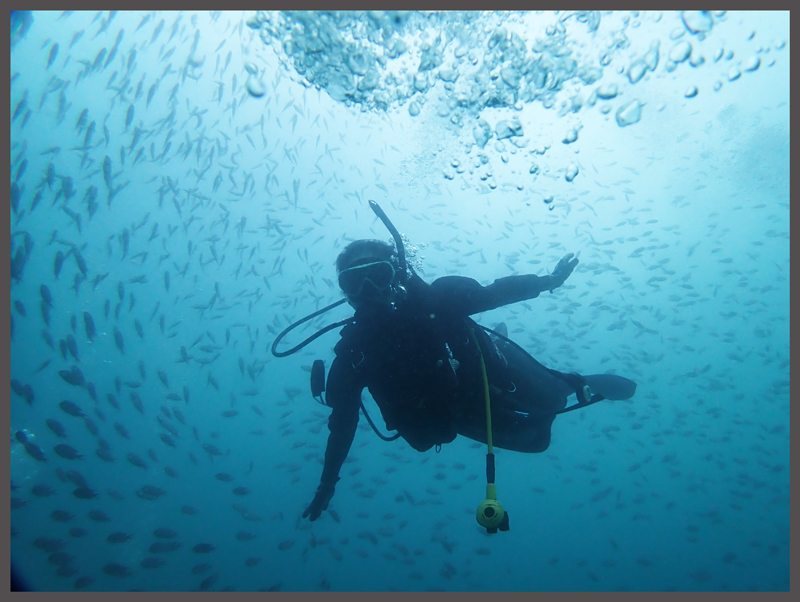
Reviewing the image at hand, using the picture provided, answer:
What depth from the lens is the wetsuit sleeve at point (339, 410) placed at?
3.42 meters

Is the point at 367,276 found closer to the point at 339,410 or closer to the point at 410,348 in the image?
the point at 410,348

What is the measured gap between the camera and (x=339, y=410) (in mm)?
3445

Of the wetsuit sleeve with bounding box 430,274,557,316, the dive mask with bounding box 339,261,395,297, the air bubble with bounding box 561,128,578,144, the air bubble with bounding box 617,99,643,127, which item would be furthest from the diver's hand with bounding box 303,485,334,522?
the air bubble with bounding box 617,99,643,127

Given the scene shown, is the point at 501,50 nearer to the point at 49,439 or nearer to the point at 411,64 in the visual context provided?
the point at 411,64

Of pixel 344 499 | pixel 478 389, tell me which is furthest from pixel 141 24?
pixel 344 499

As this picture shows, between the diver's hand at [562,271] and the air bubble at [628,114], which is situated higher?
the air bubble at [628,114]

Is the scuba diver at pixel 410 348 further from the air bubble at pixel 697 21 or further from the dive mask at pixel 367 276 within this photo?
the air bubble at pixel 697 21

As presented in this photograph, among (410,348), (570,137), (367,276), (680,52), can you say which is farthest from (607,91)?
(410,348)

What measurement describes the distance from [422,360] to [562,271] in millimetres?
1519

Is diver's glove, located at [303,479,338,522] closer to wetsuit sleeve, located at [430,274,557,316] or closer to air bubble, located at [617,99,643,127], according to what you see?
wetsuit sleeve, located at [430,274,557,316]

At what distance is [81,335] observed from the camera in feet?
65.6

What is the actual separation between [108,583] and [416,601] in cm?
948

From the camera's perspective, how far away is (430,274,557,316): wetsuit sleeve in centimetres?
316

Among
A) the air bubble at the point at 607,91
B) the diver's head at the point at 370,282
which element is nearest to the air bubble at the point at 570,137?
the air bubble at the point at 607,91
